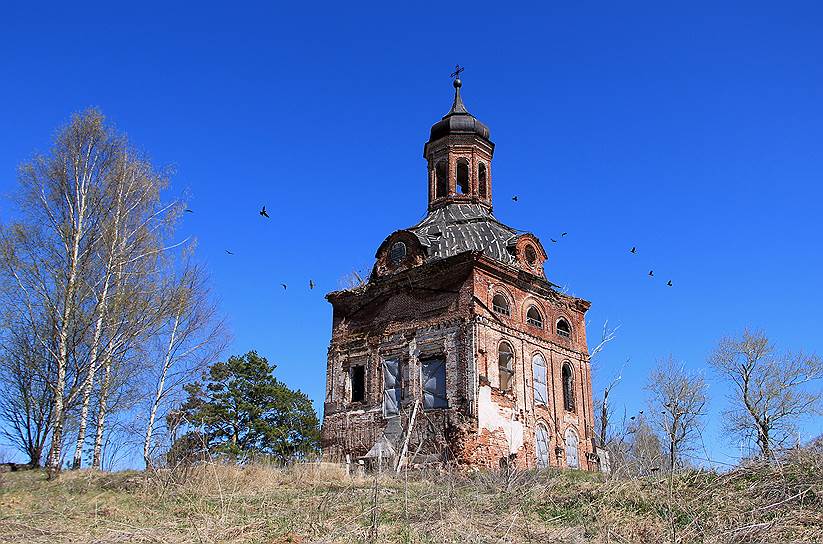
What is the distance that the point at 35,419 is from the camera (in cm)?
1712

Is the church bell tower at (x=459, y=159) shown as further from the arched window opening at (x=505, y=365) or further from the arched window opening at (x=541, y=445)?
the arched window opening at (x=541, y=445)

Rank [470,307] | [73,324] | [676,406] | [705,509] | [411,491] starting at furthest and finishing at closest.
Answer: [676,406], [470,307], [73,324], [411,491], [705,509]

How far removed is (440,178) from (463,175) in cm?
91

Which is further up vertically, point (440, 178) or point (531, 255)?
point (440, 178)

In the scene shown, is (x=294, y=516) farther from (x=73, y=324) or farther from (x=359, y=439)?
(x=359, y=439)

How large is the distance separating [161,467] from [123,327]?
6278 millimetres

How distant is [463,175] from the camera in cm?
2792

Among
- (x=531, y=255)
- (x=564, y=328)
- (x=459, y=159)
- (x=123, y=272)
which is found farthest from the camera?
(x=459, y=159)

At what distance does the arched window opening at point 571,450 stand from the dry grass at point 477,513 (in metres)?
12.1

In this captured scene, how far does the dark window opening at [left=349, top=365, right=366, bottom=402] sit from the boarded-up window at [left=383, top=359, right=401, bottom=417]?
1.22 meters

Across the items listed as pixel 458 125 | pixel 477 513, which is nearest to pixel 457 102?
pixel 458 125

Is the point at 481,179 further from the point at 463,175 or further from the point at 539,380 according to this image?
the point at 539,380

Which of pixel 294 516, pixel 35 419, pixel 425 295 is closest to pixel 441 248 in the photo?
pixel 425 295

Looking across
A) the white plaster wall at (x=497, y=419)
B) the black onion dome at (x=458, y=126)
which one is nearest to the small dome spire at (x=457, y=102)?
the black onion dome at (x=458, y=126)
